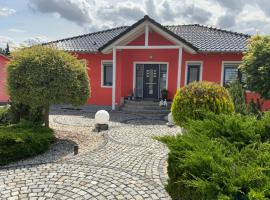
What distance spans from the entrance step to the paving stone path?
6389 mm

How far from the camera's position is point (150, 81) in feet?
53.9

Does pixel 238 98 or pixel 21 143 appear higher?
pixel 238 98

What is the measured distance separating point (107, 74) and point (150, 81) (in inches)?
106

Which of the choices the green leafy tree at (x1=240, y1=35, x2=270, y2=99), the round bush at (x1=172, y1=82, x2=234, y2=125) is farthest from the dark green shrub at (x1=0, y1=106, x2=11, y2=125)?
the green leafy tree at (x1=240, y1=35, x2=270, y2=99)

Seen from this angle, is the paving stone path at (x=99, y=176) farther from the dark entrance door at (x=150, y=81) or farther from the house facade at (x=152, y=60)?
the dark entrance door at (x=150, y=81)

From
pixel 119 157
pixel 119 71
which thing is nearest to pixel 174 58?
pixel 119 71

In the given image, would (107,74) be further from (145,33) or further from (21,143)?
(21,143)

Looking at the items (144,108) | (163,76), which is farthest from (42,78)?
(163,76)

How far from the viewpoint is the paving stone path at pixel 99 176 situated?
14.6ft

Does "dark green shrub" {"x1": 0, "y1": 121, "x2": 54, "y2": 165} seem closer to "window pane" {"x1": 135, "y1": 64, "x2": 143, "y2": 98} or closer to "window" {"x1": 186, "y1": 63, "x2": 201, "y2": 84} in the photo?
"window pane" {"x1": 135, "y1": 64, "x2": 143, "y2": 98}

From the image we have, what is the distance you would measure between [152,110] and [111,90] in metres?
3.14

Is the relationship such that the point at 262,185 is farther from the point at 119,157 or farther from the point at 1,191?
the point at 119,157

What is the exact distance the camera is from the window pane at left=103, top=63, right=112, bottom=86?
16078mm

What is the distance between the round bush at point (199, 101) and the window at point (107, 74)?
8.99m
